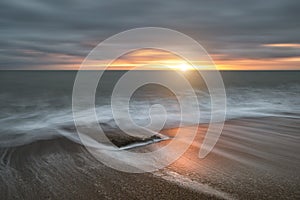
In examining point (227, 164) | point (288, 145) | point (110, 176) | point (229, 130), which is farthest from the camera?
point (229, 130)

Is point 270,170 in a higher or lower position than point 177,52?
lower

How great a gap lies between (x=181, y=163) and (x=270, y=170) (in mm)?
1755

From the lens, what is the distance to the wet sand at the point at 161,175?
4109mm

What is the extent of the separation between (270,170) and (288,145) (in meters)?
2.32

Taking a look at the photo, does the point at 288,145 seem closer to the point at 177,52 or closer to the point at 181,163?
the point at 181,163

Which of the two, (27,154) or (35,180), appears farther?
(27,154)

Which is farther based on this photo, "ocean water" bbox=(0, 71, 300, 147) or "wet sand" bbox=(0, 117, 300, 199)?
"ocean water" bbox=(0, 71, 300, 147)

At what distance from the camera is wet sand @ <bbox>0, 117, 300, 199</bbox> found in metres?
4.11

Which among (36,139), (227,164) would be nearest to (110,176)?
(227,164)

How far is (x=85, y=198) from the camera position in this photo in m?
3.94

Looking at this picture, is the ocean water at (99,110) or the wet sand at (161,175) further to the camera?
the ocean water at (99,110)

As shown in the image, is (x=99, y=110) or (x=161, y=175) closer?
(x=161, y=175)

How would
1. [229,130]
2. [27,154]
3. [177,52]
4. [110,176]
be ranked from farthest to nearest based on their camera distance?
[177,52] → [229,130] → [27,154] → [110,176]

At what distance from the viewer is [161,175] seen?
4.85m
